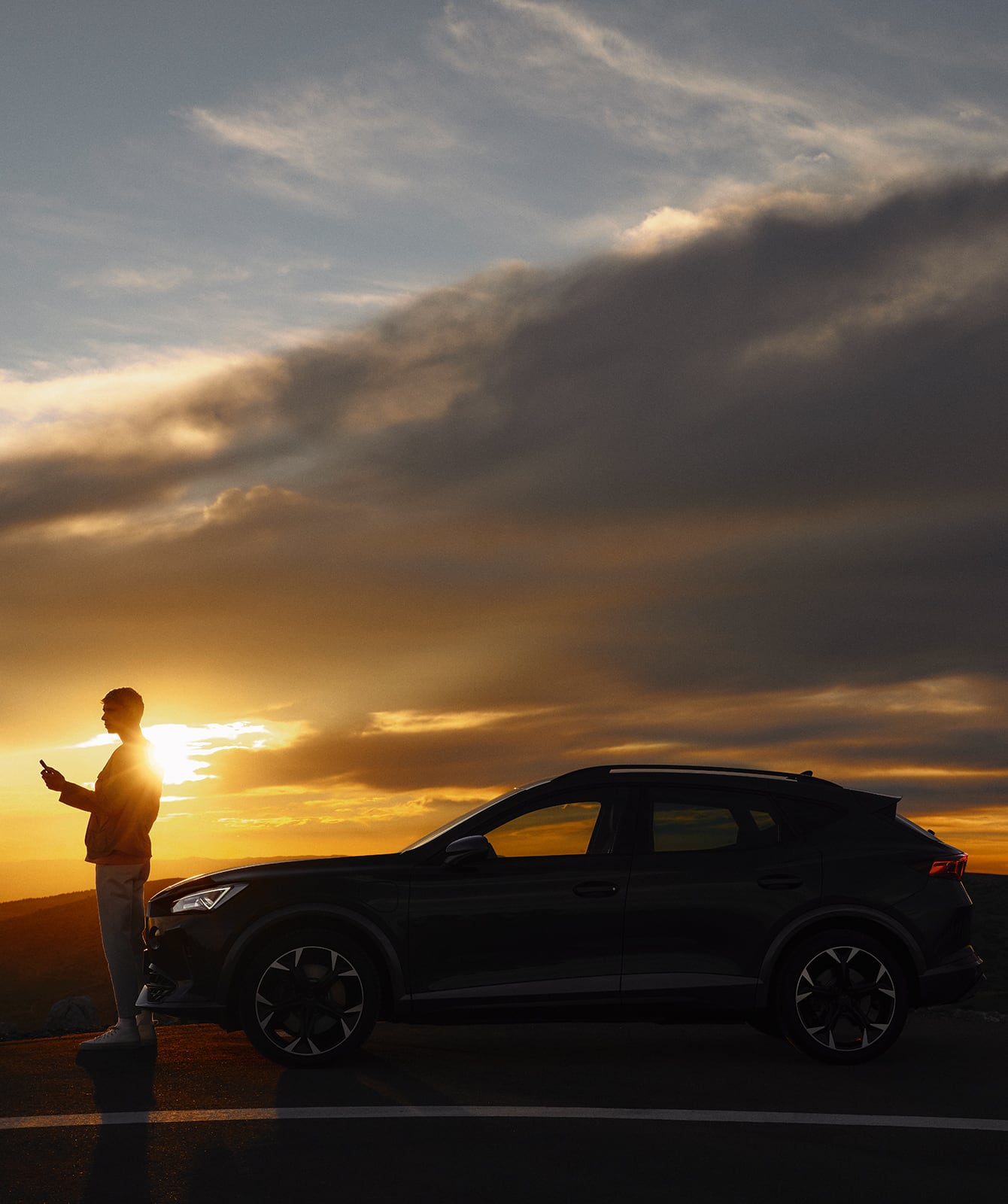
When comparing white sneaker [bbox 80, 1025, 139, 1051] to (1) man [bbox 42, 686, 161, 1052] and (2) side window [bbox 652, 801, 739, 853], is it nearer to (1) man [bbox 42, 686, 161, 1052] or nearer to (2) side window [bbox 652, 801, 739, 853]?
(1) man [bbox 42, 686, 161, 1052]

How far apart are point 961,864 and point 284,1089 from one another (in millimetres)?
4444

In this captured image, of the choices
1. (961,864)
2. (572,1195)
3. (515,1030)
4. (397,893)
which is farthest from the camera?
(515,1030)

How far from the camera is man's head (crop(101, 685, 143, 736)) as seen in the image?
9414 mm

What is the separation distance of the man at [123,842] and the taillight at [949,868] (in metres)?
5.20

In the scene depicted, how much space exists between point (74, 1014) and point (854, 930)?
33.3 ft

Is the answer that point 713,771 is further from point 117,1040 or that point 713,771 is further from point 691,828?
point 117,1040

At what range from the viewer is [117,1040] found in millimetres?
9039

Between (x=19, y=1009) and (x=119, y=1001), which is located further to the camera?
(x=19, y=1009)

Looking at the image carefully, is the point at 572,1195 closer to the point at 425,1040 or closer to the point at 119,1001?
the point at 425,1040

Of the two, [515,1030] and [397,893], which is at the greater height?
[397,893]

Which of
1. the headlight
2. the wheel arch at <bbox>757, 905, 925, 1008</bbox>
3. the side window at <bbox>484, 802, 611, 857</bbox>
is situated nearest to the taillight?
the wheel arch at <bbox>757, 905, 925, 1008</bbox>

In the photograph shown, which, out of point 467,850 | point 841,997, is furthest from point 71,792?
point 841,997

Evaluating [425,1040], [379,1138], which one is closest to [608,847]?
[425,1040]

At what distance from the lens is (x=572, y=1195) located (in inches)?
212
